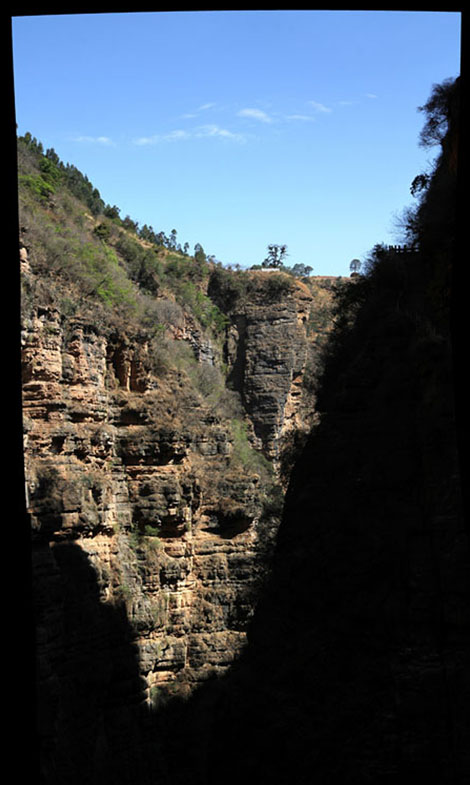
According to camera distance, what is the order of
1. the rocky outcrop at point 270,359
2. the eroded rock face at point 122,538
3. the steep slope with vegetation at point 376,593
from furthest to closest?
the rocky outcrop at point 270,359
the eroded rock face at point 122,538
the steep slope with vegetation at point 376,593

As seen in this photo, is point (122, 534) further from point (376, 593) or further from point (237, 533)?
point (376, 593)

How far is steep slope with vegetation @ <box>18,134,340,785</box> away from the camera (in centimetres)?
2369

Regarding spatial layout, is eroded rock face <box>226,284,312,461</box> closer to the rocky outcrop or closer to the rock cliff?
the rocky outcrop

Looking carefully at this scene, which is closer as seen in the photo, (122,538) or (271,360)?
(122,538)

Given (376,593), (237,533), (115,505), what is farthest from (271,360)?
(376,593)

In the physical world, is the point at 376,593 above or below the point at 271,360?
below

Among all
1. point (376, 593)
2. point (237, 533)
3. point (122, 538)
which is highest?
→ point (376, 593)

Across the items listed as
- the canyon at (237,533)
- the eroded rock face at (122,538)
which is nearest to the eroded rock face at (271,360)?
the canyon at (237,533)

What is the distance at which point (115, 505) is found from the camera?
28938mm

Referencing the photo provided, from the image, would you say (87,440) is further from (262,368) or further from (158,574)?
(262,368)

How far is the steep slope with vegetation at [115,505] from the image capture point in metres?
23.7

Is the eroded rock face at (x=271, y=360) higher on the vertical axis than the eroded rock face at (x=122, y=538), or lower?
higher

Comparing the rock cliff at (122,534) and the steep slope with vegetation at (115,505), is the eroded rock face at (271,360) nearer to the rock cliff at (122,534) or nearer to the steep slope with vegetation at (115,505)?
the steep slope with vegetation at (115,505)

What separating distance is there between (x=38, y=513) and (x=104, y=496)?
12.8ft
